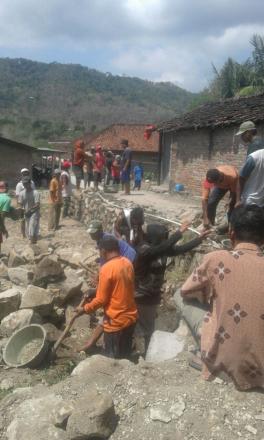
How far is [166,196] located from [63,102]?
8391cm

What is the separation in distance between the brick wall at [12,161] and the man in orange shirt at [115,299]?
68.9 ft

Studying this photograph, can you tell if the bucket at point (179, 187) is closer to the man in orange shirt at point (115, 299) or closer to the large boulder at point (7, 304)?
the large boulder at point (7, 304)

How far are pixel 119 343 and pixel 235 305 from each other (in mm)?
2033

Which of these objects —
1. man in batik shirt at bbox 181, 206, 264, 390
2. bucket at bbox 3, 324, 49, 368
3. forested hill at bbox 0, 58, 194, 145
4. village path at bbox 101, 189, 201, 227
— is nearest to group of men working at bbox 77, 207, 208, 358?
bucket at bbox 3, 324, 49, 368

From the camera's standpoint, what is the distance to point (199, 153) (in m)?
15.5

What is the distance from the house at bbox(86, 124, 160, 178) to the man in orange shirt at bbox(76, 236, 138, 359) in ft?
104

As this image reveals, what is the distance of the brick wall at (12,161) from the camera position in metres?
24.8

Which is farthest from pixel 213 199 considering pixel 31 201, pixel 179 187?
pixel 179 187

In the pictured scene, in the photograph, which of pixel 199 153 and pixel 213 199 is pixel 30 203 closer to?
pixel 213 199

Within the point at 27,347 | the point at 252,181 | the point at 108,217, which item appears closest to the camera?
the point at 27,347

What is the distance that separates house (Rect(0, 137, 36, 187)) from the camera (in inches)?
974

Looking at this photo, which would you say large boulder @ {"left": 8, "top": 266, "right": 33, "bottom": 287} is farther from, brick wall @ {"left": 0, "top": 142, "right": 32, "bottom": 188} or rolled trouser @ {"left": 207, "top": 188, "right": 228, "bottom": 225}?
brick wall @ {"left": 0, "top": 142, "right": 32, "bottom": 188}

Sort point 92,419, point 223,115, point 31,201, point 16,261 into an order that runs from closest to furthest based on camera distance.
→ point 92,419
point 16,261
point 31,201
point 223,115

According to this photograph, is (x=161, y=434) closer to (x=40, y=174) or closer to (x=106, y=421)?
(x=106, y=421)
